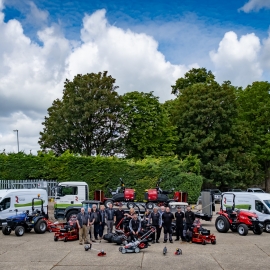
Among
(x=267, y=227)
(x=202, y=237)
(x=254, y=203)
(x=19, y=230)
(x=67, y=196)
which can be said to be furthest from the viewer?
(x=67, y=196)

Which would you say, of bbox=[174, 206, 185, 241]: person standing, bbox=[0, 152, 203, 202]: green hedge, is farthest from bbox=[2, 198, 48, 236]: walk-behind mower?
bbox=[0, 152, 203, 202]: green hedge

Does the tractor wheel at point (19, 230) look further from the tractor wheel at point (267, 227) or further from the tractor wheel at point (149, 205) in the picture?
the tractor wheel at point (267, 227)

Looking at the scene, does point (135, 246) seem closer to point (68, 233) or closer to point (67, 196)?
point (68, 233)

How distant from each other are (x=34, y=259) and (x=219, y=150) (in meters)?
34.8

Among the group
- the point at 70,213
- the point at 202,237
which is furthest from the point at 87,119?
the point at 202,237

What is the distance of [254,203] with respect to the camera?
24.0 metres

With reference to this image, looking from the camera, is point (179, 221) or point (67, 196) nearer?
point (179, 221)

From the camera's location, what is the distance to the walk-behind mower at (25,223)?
2112 cm

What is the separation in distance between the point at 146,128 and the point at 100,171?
40.0ft

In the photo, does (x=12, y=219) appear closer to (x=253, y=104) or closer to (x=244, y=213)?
(x=244, y=213)

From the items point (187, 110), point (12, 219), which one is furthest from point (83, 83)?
point (12, 219)

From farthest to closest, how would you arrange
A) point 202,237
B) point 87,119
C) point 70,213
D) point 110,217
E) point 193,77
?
1. point 193,77
2. point 87,119
3. point 70,213
4. point 110,217
5. point 202,237

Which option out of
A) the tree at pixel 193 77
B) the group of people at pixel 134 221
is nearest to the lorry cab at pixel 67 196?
the group of people at pixel 134 221

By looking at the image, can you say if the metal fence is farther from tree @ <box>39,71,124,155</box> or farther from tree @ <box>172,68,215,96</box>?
tree @ <box>172,68,215,96</box>
